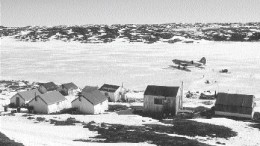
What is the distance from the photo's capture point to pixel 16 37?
177 m

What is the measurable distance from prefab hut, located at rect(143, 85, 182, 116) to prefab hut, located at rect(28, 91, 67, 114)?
13.4m

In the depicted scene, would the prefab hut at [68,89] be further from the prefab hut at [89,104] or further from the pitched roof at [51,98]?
the prefab hut at [89,104]

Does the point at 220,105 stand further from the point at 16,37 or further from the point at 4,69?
the point at 16,37

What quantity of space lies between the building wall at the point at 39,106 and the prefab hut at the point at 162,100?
14668 mm

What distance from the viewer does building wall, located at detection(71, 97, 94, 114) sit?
43062 millimetres

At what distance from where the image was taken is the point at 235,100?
140 ft

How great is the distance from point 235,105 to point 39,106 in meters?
28.5

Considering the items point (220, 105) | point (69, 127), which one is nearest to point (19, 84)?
point (69, 127)

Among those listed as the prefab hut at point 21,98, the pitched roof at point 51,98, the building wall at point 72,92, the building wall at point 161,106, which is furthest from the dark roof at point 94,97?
the building wall at point 72,92

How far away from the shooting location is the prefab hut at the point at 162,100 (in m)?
42.9

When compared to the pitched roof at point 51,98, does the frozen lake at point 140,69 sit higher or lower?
higher

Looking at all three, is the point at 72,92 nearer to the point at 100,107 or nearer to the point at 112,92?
the point at 112,92

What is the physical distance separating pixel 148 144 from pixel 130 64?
59766 millimetres

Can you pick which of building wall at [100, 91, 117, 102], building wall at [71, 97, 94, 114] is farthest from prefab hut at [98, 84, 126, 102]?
building wall at [71, 97, 94, 114]
